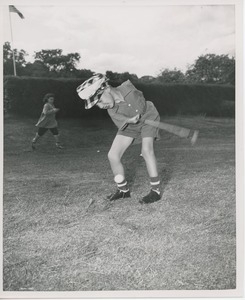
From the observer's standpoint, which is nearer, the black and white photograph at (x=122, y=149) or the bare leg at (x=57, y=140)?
the black and white photograph at (x=122, y=149)

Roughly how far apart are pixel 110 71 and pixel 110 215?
76 centimetres

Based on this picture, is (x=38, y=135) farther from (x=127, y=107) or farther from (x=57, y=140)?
(x=127, y=107)

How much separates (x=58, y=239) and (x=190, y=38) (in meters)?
1.29

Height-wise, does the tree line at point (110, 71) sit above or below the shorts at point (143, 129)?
above

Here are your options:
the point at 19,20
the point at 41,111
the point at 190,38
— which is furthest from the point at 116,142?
the point at 19,20

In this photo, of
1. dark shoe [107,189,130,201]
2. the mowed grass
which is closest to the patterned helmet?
the mowed grass

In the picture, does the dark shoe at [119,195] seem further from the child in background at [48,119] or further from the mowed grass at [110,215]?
the child in background at [48,119]

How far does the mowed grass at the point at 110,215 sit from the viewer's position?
71.8 inches

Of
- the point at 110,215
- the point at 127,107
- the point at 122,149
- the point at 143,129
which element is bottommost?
the point at 110,215

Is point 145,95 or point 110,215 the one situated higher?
point 145,95

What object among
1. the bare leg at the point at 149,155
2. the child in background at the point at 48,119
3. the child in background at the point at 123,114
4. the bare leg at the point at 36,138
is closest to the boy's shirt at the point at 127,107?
the child in background at the point at 123,114

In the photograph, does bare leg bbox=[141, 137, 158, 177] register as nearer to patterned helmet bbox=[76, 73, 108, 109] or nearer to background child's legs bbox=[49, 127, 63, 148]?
patterned helmet bbox=[76, 73, 108, 109]

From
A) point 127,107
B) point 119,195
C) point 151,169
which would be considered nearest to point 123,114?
point 127,107

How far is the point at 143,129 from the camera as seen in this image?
1.86m
